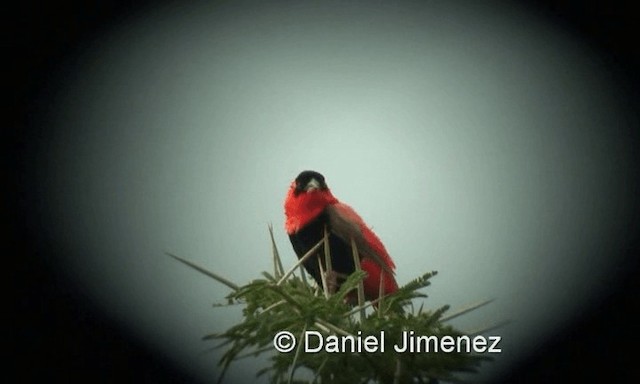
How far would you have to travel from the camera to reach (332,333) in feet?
3.40

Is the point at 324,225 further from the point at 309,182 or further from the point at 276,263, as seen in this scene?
the point at 276,263

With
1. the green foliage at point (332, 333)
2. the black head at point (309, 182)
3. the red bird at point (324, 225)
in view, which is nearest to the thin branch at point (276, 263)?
the green foliage at point (332, 333)

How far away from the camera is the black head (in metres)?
2.11

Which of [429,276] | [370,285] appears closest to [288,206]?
[370,285]

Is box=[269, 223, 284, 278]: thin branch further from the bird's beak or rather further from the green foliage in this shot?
the bird's beak

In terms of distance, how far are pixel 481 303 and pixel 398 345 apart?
15 centimetres

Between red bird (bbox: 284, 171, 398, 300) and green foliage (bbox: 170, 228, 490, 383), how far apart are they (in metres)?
0.79

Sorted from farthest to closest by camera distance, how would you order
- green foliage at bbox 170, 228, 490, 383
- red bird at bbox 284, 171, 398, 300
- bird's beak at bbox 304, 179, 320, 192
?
bird's beak at bbox 304, 179, 320, 192
red bird at bbox 284, 171, 398, 300
green foliage at bbox 170, 228, 490, 383

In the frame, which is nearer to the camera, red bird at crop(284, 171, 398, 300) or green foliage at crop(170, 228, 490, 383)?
green foliage at crop(170, 228, 490, 383)

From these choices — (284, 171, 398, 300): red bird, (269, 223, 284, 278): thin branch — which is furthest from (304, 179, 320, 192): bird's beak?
(269, 223, 284, 278): thin branch

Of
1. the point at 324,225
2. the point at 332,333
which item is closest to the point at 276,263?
the point at 332,333

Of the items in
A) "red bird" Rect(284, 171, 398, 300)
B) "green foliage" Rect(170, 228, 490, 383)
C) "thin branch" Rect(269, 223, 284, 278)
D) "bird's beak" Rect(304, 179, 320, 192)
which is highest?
"bird's beak" Rect(304, 179, 320, 192)

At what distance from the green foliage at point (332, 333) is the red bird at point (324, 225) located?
789 mm

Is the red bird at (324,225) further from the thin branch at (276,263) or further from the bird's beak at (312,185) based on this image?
the thin branch at (276,263)
